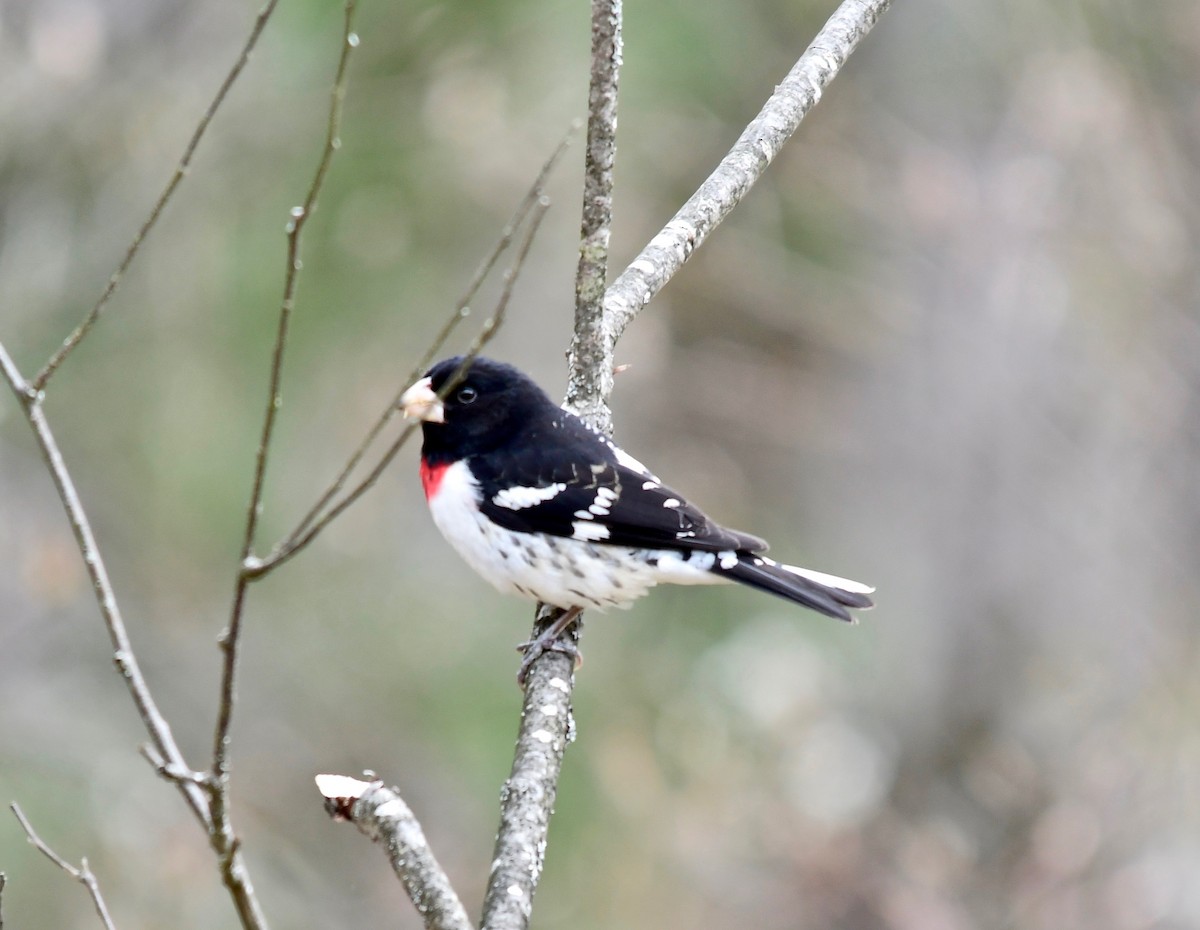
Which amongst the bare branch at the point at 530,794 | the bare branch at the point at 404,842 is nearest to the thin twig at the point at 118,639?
the bare branch at the point at 404,842

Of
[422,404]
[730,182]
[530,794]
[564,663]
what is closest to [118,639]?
[530,794]

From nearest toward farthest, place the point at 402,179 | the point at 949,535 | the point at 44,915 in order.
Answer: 1. the point at 44,915
2. the point at 402,179
3. the point at 949,535

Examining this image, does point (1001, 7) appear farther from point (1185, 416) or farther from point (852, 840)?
point (852, 840)

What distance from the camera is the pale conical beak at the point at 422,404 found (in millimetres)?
2934

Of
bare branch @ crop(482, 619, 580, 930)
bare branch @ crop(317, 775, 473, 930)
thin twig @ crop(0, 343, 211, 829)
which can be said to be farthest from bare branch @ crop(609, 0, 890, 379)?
thin twig @ crop(0, 343, 211, 829)

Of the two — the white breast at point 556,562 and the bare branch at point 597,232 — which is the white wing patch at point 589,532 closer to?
the white breast at point 556,562

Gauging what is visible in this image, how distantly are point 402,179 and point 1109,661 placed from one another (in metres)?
3.83

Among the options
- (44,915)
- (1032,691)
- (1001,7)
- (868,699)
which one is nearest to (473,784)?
(44,915)

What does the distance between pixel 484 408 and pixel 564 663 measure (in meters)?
0.74

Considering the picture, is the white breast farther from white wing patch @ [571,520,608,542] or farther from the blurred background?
the blurred background

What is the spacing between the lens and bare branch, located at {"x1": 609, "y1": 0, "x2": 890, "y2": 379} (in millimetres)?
3156

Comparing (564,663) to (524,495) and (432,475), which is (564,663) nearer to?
(524,495)

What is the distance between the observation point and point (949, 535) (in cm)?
634

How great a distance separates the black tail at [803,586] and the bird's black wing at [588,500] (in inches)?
2.1
